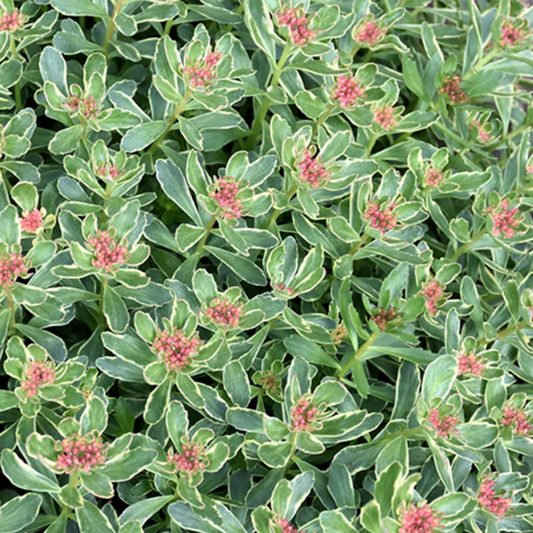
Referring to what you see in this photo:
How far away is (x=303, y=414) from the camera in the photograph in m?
1.21

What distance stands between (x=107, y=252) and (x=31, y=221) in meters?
0.19

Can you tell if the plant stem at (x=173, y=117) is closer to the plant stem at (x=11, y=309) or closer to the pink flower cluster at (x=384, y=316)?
the plant stem at (x=11, y=309)

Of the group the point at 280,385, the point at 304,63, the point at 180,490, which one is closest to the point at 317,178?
the point at 304,63

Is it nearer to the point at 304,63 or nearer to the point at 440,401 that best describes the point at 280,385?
the point at 440,401

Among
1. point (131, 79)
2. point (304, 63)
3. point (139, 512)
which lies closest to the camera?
point (139, 512)

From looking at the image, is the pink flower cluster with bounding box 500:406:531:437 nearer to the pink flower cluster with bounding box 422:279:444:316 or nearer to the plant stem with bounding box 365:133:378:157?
the pink flower cluster with bounding box 422:279:444:316

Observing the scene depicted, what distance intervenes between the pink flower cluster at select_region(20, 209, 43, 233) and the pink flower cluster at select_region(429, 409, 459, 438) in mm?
859

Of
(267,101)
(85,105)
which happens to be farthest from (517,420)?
(85,105)

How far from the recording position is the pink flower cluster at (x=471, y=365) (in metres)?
1.38

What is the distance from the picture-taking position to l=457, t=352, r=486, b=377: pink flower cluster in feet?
4.51

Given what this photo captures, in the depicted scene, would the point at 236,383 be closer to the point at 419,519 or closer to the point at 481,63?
the point at 419,519

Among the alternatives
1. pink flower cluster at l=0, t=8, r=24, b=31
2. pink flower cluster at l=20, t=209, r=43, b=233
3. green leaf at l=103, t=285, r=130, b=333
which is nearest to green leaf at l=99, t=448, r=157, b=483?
green leaf at l=103, t=285, r=130, b=333

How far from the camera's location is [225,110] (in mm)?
1494

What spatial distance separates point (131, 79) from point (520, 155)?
3.41ft
